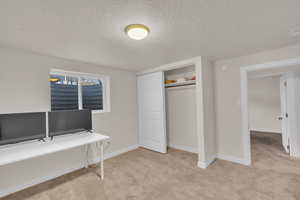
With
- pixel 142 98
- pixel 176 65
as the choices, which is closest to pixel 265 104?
pixel 176 65

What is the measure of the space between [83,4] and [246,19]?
1.75 metres

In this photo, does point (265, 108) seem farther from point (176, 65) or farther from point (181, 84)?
point (176, 65)

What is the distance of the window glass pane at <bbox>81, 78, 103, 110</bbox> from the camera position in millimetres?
3176

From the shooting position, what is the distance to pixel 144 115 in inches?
156

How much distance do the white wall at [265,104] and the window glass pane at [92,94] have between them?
6.21 meters

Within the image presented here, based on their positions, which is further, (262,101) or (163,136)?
(262,101)

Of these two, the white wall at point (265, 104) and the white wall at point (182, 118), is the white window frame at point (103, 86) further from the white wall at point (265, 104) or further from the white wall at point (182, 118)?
the white wall at point (265, 104)

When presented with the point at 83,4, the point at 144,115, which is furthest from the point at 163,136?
the point at 83,4

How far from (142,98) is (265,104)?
17.5 feet

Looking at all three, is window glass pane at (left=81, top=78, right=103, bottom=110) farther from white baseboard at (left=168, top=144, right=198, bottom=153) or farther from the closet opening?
white baseboard at (left=168, top=144, right=198, bottom=153)

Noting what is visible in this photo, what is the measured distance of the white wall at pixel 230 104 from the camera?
9.38 feet

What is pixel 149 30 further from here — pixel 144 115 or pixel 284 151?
pixel 284 151

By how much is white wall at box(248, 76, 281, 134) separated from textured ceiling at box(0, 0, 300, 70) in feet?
13.7

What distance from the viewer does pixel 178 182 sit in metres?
2.28
